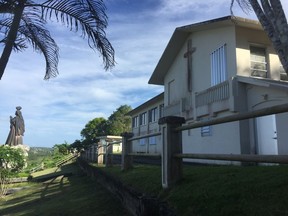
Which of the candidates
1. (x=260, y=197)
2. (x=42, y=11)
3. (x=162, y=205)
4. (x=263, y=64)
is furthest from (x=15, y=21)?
(x=263, y=64)

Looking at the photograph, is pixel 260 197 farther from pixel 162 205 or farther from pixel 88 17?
pixel 88 17

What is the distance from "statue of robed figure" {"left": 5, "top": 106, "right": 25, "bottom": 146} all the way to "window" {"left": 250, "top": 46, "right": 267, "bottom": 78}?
19.0 meters

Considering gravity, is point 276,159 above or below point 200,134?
below

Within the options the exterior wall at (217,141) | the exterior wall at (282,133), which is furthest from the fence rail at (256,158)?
the exterior wall at (217,141)

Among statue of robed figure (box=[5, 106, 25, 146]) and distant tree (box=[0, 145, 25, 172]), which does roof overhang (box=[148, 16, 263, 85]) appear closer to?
statue of robed figure (box=[5, 106, 25, 146])

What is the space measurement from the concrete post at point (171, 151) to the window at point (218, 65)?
1164 centimetres

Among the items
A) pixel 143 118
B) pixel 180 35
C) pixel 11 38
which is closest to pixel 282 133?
pixel 180 35

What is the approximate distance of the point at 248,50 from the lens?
1605cm

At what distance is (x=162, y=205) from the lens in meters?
4.54

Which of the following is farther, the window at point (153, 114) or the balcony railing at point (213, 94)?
the window at point (153, 114)

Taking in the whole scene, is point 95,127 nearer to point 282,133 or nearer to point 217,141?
point 217,141

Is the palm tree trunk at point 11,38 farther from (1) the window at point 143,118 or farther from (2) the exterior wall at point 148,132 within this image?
(1) the window at point 143,118

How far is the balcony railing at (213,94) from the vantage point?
16.2 metres

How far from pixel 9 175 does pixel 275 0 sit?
48.5ft
